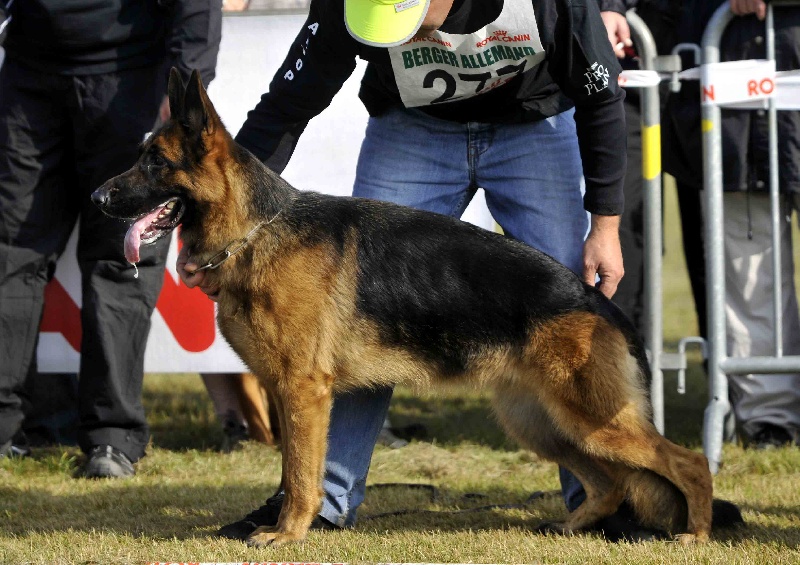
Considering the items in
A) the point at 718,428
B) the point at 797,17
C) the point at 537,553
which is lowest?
the point at 718,428

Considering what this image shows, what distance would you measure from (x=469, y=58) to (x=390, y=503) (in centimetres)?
191

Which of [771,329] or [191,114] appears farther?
[771,329]

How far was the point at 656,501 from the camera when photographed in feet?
11.7

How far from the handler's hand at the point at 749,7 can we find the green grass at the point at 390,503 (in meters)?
2.07

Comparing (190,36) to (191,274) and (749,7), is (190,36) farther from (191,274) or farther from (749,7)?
(749,7)

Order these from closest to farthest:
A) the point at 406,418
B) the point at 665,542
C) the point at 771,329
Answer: the point at 665,542
the point at 771,329
the point at 406,418

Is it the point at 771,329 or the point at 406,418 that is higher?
the point at 771,329

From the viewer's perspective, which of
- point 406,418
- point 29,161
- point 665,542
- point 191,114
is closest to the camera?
point 191,114

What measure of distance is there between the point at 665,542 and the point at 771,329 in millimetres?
2033

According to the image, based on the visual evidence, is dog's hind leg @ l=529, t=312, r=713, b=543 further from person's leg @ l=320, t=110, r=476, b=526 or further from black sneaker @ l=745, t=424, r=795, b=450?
black sneaker @ l=745, t=424, r=795, b=450

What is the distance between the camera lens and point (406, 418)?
600 centimetres

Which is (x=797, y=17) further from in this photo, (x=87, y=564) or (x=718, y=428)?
(x=87, y=564)

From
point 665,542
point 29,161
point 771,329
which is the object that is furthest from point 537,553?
point 29,161

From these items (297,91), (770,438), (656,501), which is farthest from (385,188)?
(770,438)
